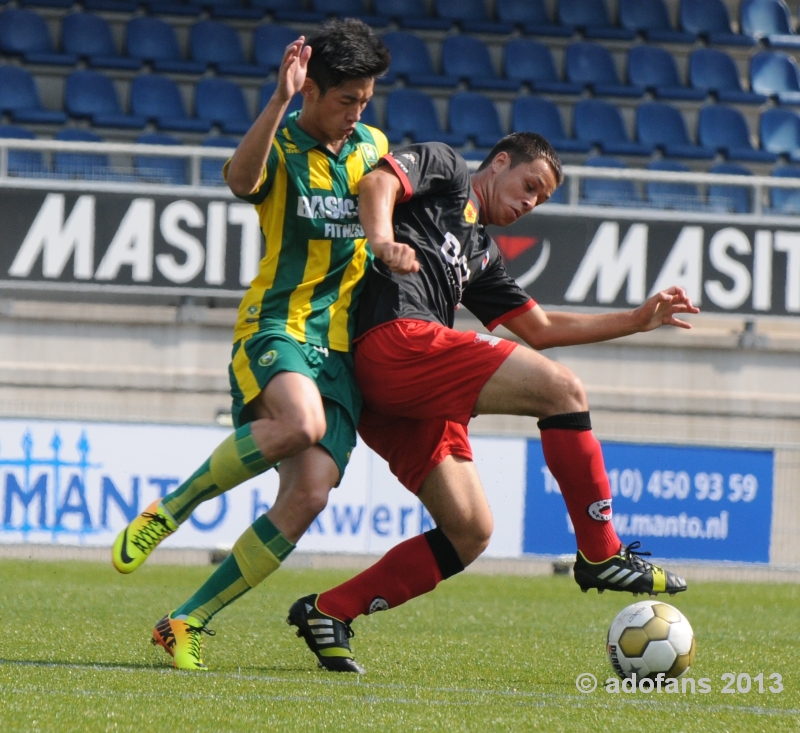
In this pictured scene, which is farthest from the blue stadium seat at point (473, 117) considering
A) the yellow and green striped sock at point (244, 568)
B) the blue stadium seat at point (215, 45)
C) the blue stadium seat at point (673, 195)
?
the yellow and green striped sock at point (244, 568)

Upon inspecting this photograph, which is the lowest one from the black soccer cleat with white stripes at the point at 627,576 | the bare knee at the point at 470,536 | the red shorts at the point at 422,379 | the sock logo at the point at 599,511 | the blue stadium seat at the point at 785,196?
the black soccer cleat with white stripes at the point at 627,576

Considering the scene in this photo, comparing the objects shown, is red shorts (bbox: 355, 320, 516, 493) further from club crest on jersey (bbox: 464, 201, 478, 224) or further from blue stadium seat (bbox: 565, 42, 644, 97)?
blue stadium seat (bbox: 565, 42, 644, 97)

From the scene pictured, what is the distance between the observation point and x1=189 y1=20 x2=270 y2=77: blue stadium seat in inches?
552

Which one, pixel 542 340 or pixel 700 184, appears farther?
pixel 700 184

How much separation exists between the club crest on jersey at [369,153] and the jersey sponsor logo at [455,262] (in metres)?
0.36

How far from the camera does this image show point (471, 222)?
4582 millimetres

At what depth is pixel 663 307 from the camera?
466 cm

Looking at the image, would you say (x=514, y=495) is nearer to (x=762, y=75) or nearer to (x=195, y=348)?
(x=195, y=348)

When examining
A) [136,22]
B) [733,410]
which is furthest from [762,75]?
[136,22]

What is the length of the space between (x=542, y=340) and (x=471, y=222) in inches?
23.7

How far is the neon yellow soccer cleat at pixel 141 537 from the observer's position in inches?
160

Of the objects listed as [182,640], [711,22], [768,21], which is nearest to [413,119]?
[711,22]

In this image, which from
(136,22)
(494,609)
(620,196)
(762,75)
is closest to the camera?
(494,609)

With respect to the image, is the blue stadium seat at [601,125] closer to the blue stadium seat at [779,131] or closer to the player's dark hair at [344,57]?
the blue stadium seat at [779,131]
